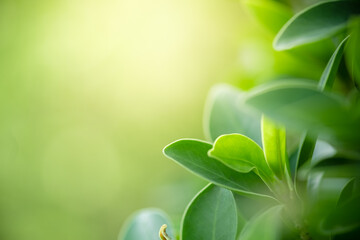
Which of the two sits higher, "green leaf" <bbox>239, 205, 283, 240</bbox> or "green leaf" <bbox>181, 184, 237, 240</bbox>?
"green leaf" <bbox>239, 205, 283, 240</bbox>

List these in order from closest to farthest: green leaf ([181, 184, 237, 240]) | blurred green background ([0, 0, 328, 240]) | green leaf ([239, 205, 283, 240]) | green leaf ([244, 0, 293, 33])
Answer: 1. green leaf ([239, 205, 283, 240])
2. green leaf ([181, 184, 237, 240])
3. green leaf ([244, 0, 293, 33])
4. blurred green background ([0, 0, 328, 240])

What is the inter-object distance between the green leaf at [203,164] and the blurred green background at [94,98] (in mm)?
3048

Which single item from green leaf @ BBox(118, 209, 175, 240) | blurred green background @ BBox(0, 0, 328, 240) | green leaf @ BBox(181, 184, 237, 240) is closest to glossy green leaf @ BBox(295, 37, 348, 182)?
green leaf @ BBox(181, 184, 237, 240)

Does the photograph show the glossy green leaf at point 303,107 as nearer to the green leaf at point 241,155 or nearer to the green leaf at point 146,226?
the green leaf at point 241,155

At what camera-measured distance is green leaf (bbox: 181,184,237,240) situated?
16.1 inches

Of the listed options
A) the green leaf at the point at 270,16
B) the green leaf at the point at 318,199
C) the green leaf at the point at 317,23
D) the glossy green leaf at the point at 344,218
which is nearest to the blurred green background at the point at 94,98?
the green leaf at the point at 270,16

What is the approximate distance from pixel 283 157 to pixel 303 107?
0.45 ft

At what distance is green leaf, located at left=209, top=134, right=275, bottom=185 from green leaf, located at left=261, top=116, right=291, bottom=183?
13mm

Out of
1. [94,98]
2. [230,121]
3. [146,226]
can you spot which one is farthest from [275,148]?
[94,98]

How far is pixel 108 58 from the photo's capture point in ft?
17.2

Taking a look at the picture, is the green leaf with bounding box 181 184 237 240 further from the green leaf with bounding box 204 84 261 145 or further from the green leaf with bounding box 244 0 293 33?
the green leaf with bounding box 244 0 293 33

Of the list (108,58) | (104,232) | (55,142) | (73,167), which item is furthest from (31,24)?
(104,232)

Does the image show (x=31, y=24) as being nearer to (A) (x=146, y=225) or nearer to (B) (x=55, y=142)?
(B) (x=55, y=142)

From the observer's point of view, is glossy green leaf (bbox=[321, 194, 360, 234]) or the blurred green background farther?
the blurred green background
